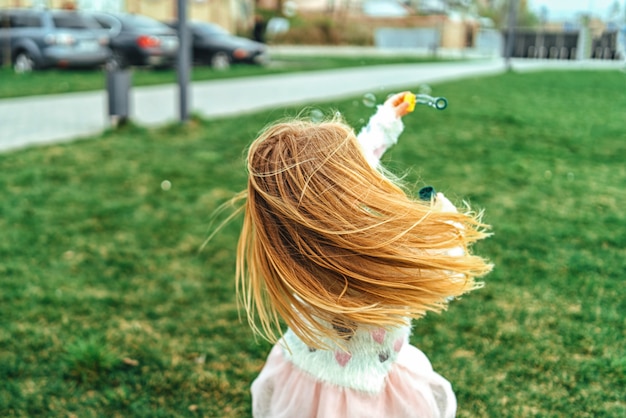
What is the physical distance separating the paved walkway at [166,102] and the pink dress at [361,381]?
5.15 meters

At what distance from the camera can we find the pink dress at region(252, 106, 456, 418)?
164 cm

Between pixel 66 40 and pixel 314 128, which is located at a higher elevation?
pixel 314 128

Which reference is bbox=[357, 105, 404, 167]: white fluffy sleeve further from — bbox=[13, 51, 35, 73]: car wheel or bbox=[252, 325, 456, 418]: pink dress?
bbox=[13, 51, 35, 73]: car wheel

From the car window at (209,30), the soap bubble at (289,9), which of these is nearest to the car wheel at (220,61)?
→ the car window at (209,30)

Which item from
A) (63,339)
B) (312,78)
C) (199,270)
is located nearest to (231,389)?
(63,339)

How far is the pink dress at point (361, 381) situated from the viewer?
164 cm

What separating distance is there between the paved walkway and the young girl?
17.1ft

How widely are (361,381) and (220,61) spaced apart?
14.5 m

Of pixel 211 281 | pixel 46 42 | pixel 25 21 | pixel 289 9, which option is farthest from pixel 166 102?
pixel 289 9

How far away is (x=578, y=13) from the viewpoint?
1869 centimetres

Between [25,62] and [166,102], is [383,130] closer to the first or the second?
[166,102]

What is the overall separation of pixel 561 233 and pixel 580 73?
11.1 meters

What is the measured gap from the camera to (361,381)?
1641 mm

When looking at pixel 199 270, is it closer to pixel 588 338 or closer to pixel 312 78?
pixel 588 338
